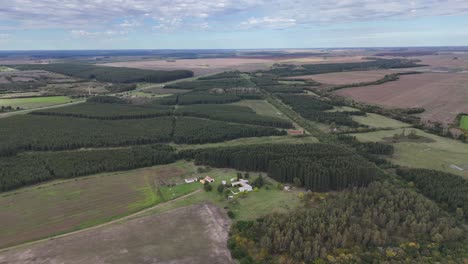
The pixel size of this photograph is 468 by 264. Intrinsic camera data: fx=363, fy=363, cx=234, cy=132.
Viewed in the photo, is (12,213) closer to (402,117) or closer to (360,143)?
(360,143)

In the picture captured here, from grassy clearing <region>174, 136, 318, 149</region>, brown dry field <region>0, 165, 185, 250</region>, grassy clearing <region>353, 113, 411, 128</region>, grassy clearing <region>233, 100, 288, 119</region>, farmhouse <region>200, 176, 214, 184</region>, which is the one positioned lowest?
brown dry field <region>0, 165, 185, 250</region>

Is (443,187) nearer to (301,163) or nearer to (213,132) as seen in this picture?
(301,163)

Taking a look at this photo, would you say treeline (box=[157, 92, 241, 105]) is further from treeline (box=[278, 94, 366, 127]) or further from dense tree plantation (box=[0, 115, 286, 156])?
dense tree plantation (box=[0, 115, 286, 156])

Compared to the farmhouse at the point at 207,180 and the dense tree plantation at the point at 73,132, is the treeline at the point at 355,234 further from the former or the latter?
the dense tree plantation at the point at 73,132

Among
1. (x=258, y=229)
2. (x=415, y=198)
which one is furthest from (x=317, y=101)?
(x=258, y=229)

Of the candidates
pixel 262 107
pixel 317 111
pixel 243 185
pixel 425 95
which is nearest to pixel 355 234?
pixel 243 185

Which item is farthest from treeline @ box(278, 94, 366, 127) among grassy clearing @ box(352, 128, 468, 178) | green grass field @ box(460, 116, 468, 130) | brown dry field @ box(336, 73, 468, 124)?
green grass field @ box(460, 116, 468, 130)
